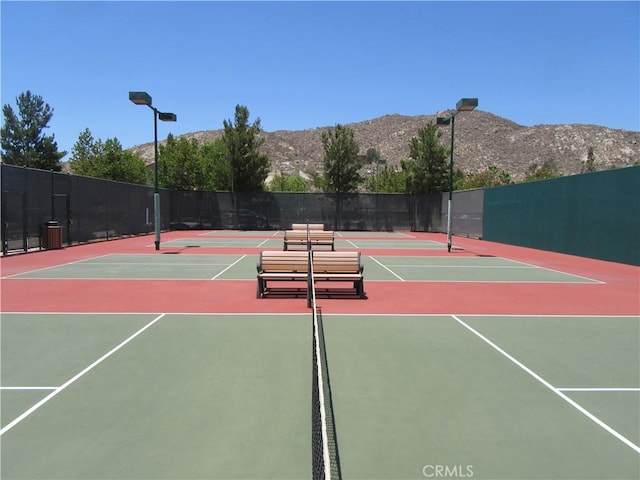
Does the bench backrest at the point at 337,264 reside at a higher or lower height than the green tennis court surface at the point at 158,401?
higher

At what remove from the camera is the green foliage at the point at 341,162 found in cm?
4522

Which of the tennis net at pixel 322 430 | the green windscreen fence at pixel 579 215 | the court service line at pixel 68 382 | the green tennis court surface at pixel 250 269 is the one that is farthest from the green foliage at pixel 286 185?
the tennis net at pixel 322 430

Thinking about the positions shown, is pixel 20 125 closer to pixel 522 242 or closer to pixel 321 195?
pixel 321 195

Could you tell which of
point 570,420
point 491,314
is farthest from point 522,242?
point 570,420

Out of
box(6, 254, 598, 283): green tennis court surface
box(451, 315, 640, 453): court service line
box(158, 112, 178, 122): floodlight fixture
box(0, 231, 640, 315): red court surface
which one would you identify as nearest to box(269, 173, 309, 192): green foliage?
box(158, 112, 178, 122): floodlight fixture

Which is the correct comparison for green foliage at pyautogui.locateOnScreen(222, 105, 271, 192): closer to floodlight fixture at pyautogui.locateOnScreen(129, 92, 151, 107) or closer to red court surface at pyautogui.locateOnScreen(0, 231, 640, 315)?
floodlight fixture at pyautogui.locateOnScreen(129, 92, 151, 107)

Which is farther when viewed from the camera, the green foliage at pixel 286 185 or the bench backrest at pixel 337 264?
the green foliage at pixel 286 185

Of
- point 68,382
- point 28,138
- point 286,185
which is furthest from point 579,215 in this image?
point 28,138

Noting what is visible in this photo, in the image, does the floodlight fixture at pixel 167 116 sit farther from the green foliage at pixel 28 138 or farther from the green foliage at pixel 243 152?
the green foliage at pixel 28 138

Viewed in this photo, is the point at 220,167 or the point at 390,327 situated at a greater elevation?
the point at 220,167

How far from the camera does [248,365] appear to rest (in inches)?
243

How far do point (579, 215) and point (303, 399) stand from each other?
19.4m

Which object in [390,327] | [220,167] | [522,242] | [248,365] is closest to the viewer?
[248,365]

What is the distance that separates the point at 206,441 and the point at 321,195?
3790 cm
